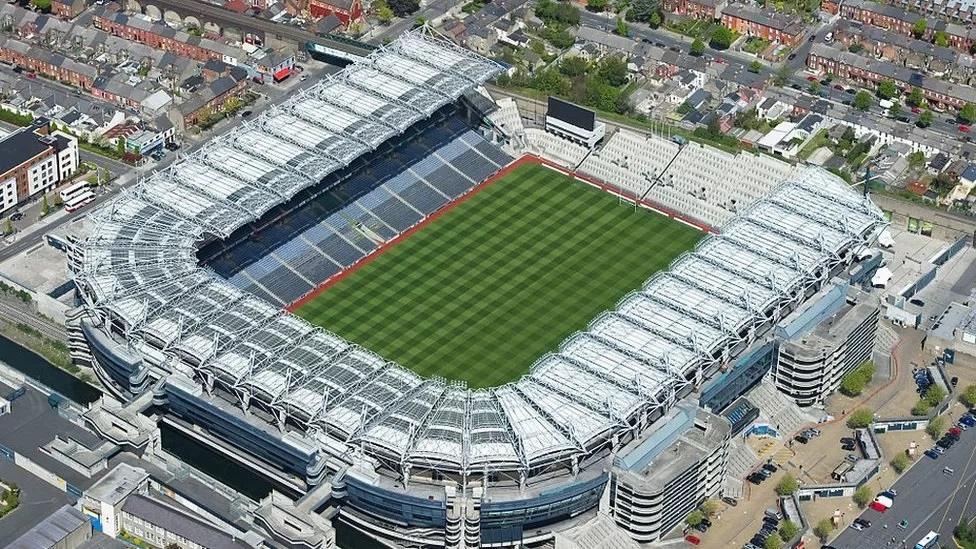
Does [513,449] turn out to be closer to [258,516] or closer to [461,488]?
[461,488]

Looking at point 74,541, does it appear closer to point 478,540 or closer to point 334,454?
point 334,454

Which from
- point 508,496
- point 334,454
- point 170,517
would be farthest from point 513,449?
point 170,517

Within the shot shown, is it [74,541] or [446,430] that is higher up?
[446,430]

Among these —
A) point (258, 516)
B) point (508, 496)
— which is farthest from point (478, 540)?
point (258, 516)

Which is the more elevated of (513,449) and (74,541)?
(513,449)

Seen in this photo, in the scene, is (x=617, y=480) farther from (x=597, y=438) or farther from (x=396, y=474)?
(x=396, y=474)
